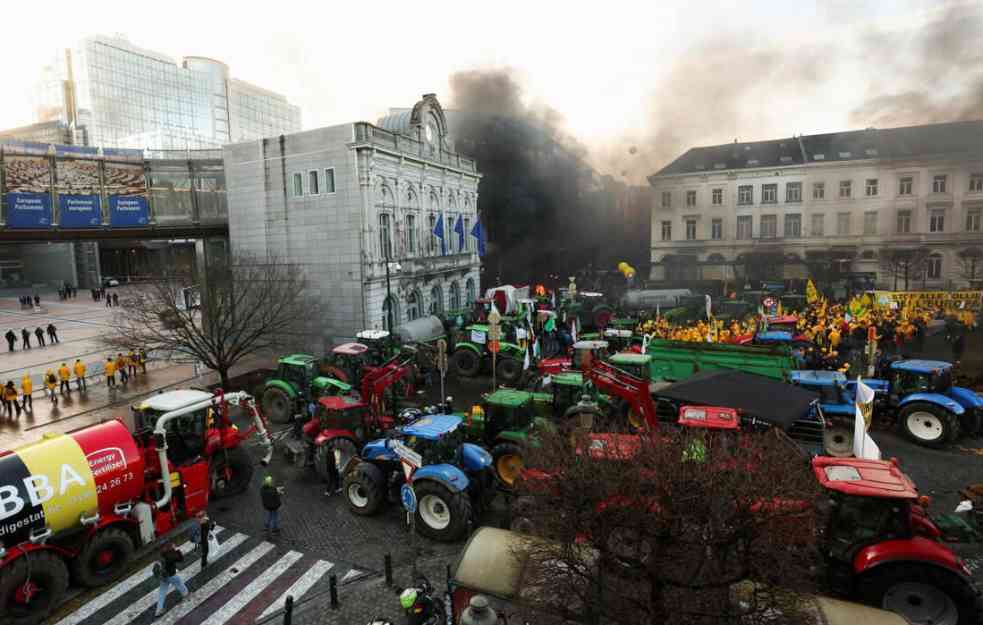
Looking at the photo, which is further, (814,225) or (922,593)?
(814,225)

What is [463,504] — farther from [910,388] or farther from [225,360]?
[225,360]

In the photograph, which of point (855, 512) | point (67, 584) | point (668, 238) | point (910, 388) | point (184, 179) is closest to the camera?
point (855, 512)

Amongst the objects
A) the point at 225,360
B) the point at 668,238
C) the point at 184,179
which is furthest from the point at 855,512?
the point at 668,238

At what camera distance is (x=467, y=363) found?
23656mm

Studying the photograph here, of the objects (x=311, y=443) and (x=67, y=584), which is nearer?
(x=67, y=584)

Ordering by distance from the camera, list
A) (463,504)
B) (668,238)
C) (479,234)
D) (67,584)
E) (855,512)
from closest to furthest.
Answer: (855,512) < (67,584) < (463,504) < (479,234) < (668,238)

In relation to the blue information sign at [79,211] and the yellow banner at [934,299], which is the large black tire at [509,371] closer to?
the yellow banner at [934,299]

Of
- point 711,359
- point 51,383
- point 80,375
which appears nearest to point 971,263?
point 711,359

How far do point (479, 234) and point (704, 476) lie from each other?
32.9 m

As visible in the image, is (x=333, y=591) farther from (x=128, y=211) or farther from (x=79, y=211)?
(x=128, y=211)

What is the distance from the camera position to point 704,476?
5.75m

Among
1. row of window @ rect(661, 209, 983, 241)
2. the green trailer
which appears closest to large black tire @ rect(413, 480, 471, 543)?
the green trailer

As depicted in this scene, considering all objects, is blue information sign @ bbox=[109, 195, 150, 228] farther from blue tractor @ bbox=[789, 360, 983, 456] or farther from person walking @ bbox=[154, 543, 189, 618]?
blue tractor @ bbox=[789, 360, 983, 456]

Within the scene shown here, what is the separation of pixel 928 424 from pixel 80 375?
29.3 metres
